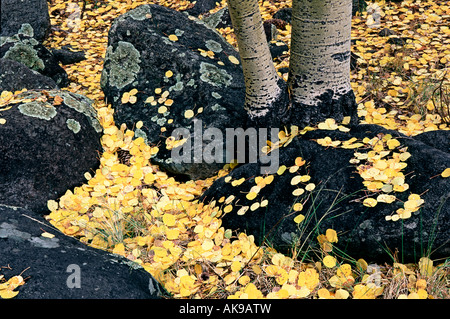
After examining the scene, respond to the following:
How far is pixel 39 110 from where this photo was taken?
116 inches

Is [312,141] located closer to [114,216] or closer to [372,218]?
[372,218]

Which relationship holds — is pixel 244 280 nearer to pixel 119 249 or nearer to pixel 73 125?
pixel 119 249

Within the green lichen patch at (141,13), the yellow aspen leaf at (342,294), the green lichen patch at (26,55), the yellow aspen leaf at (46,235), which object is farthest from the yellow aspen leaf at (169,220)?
the green lichen patch at (26,55)

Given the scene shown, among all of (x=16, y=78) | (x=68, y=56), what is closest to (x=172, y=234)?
(x=16, y=78)

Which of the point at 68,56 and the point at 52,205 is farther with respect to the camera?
the point at 68,56

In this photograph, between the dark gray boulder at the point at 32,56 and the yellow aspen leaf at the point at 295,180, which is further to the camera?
the dark gray boulder at the point at 32,56

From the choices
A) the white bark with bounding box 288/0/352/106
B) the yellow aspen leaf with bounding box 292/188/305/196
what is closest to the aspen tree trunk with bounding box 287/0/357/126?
the white bark with bounding box 288/0/352/106

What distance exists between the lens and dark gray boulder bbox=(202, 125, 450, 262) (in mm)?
1890

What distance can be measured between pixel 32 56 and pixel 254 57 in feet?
10.1

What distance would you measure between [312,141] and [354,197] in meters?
0.52

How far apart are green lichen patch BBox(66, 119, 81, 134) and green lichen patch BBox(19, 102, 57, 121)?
0.12 meters

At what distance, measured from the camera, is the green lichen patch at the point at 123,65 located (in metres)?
3.54

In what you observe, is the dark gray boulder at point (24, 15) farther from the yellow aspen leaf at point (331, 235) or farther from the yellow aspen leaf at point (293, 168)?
the yellow aspen leaf at point (331, 235)

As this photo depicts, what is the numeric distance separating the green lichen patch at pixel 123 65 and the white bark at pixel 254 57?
3.94 feet
